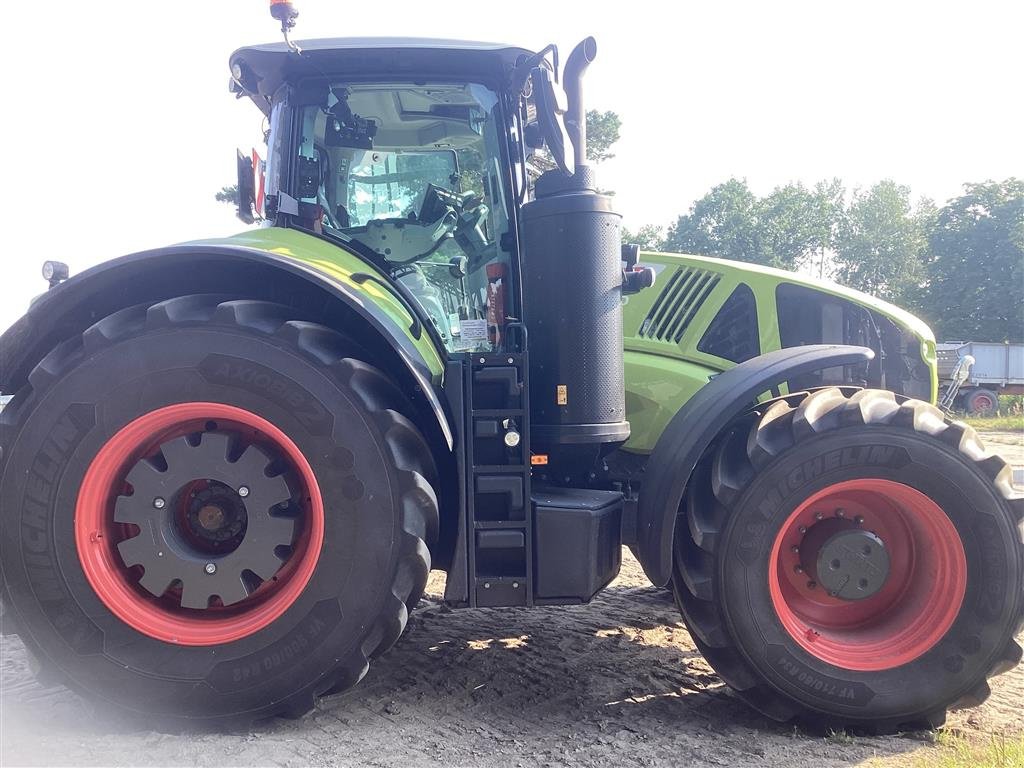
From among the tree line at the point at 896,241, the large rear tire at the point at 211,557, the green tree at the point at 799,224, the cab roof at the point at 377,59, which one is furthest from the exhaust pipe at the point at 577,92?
the green tree at the point at 799,224

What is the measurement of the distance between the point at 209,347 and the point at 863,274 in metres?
53.0

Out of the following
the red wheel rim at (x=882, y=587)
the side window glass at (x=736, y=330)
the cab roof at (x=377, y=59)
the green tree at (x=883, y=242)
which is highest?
the green tree at (x=883, y=242)

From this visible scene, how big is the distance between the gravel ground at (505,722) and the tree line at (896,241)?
3223cm

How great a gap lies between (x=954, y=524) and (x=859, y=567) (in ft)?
1.25

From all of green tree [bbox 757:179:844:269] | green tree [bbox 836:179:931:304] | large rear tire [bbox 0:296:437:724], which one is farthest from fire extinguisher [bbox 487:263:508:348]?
green tree [bbox 757:179:844:269]

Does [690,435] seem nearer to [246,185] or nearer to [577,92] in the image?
[577,92]

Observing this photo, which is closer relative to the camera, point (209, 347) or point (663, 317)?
point (209, 347)

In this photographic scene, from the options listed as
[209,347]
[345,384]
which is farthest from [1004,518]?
[209,347]

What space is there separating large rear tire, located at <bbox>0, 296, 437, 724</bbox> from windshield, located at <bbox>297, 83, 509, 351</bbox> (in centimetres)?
79

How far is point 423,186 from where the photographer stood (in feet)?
10.9

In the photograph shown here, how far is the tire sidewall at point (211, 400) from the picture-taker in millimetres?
2641

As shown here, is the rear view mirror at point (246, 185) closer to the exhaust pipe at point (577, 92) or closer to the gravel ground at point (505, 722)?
the exhaust pipe at point (577, 92)

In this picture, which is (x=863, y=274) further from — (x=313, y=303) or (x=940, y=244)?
(x=313, y=303)

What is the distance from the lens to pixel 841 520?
295 cm
